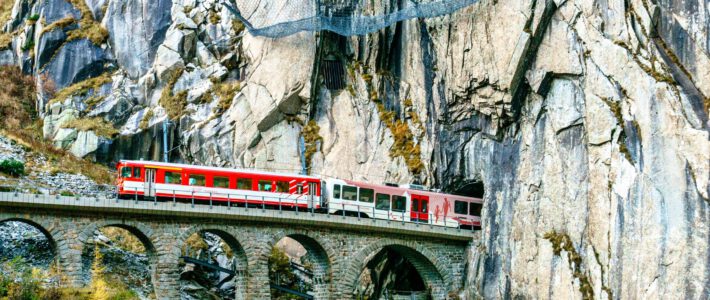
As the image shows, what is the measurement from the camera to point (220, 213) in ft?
178

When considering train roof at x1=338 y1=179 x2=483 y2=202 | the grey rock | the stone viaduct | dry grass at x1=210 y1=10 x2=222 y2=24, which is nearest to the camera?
the stone viaduct

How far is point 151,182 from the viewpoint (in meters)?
54.3

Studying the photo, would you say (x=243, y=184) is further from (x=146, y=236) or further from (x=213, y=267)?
(x=146, y=236)

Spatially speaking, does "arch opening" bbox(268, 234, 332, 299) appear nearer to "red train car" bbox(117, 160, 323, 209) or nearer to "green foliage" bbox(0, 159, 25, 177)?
"red train car" bbox(117, 160, 323, 209)

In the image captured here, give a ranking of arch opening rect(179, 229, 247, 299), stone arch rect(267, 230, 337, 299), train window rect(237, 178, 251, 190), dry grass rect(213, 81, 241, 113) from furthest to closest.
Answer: dry grass rect(213, 81, 241, 113) → stone arch rect(267, 230, 337, 299) → train window rect(237, 178, 251, 190) → arch opening rect(179, 229, 247, 299)

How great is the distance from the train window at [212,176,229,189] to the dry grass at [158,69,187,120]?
15.2 m

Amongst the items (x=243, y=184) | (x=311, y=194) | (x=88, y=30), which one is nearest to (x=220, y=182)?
(x=243, y=184)

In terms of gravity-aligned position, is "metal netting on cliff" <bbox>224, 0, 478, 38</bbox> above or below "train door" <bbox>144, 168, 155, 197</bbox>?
above

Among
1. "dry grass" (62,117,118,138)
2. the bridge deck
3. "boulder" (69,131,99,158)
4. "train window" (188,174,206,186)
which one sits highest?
"dry grass" (62,117,118,138)

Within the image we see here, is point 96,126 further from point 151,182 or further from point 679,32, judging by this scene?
point 679,32

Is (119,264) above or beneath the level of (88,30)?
beneath

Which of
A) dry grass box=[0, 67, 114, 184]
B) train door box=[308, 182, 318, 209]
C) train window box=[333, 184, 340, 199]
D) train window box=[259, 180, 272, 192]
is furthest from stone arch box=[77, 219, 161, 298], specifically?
dry grass box=[0, 67, 114, 184]

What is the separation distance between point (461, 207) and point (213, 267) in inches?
568

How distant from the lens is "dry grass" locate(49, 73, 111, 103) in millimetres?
72812
